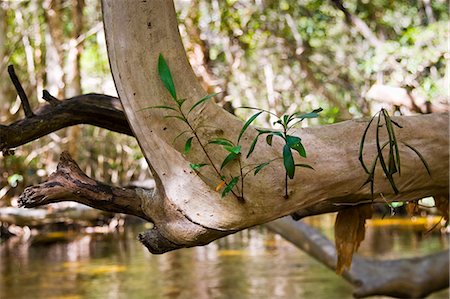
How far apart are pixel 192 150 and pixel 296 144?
0.90 feet

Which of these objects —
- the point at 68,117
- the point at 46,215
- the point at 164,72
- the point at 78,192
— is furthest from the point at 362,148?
the point at 46,215

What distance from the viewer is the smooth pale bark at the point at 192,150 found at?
2094mm

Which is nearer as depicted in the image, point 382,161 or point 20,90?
point 382,161

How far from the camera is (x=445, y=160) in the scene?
2.30 metres

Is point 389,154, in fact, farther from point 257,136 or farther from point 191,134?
point 191,134

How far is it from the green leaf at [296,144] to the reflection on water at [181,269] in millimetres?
4823

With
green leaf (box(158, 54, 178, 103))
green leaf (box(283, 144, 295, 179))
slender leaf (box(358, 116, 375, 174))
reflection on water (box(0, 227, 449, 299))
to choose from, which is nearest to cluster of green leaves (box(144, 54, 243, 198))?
green leaf (box(158, 54, 178, 103))

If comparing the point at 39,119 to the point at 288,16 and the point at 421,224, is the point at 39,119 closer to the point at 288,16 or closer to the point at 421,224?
the point at 288,16

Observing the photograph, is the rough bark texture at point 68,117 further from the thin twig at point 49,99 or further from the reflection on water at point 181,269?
the reflection on water at point 181,269

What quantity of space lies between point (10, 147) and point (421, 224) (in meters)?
10.1

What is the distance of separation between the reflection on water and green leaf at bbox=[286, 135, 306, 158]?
482 centimetres

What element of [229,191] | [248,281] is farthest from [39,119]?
[248,281]

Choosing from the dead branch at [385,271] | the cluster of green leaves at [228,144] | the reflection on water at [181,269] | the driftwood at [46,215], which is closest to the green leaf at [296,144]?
the cluster of green leaves at [228,144]

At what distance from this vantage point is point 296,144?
206 centimetres
